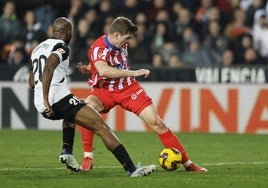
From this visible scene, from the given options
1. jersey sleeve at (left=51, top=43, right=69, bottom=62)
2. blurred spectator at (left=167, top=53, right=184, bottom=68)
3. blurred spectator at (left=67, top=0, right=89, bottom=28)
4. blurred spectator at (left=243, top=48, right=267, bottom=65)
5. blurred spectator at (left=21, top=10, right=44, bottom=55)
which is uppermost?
jersey sleeve at (left=51, top=43, right=69, bottom=62)

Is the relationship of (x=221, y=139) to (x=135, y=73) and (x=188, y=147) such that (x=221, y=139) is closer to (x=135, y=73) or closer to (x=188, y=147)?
(x=188, y=147)

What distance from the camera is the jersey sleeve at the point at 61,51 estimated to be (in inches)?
407

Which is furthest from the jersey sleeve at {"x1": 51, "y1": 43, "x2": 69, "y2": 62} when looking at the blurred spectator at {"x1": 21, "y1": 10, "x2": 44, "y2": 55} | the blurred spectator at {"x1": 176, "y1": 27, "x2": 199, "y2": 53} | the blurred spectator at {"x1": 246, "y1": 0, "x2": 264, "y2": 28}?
the blurred spectator at {"x1": 246, "y1": 0, "x2": 264, "y2": 28}

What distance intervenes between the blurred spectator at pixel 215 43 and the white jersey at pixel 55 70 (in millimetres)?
9439

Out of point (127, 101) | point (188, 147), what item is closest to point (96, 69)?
point (127, 101)

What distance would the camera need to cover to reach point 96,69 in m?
11.2

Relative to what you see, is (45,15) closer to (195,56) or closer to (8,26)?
(8,26)

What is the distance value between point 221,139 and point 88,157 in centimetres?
598

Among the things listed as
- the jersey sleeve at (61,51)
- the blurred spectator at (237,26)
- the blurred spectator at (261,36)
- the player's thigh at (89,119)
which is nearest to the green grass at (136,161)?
the player's thigh at (89,119)

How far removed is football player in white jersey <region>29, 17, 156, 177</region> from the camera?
10276 mm

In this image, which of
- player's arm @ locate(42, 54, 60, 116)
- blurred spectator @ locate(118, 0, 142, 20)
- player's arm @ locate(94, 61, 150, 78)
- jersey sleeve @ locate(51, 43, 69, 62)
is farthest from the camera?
blurred spectator @ locate(118, 0, 142, 20)

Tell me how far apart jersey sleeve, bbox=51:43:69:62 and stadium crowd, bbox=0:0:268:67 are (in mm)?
8434

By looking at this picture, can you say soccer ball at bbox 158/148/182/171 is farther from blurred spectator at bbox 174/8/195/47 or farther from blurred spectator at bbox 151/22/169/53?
blurred spectator at bbox 174/8/195/47

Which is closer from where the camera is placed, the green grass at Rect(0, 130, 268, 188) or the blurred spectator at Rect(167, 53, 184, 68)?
the green grass at Rect(0, 130, 268, 188)
